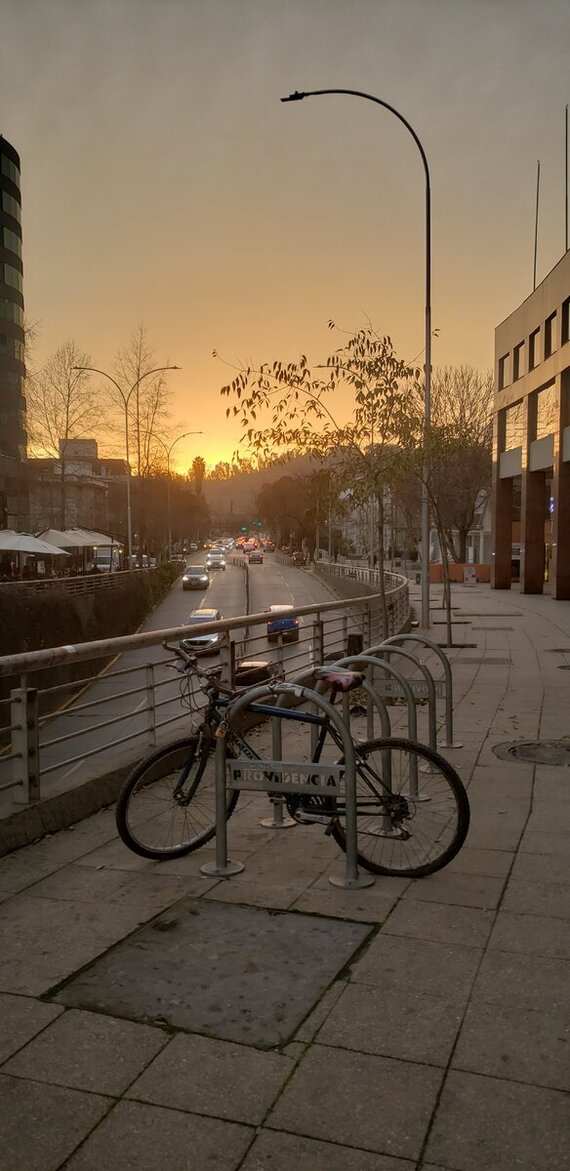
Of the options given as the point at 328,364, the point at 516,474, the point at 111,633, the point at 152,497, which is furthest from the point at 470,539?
the point at 328,364

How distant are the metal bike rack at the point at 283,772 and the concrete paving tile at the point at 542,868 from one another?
0.83 meters

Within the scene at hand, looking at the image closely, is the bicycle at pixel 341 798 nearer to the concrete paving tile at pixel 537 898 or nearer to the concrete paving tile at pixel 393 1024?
the concrete paving tile at pixel 537 898

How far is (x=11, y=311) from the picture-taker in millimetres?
70125

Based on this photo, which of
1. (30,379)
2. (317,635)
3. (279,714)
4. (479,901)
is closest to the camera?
(479,901)

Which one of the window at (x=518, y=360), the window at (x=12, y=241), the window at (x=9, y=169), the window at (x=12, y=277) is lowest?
the window at (x=518, y=360)

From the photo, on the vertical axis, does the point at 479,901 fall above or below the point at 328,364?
below

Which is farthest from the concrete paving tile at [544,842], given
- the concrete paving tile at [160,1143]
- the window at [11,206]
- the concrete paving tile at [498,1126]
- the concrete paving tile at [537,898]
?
the window at [11,206]

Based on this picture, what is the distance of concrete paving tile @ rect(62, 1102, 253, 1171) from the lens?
101 inches

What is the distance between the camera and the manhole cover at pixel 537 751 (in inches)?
309

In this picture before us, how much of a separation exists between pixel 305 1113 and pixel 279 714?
235 centimetres

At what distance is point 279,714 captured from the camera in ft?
16.3

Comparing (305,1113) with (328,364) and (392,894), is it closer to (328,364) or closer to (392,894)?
(392,894)

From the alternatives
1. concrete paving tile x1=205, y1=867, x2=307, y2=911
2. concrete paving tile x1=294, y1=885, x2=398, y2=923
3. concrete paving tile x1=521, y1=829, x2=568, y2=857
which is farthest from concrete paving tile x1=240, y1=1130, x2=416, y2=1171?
concrete paving tile x1=521, y1=829, x2=568, y2=857

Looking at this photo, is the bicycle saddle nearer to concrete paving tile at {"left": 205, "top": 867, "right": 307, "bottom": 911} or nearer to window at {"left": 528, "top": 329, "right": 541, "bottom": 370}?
concrete paving tile at {"left": 205, "top": 867, "right": 307, "bottom": 911}
